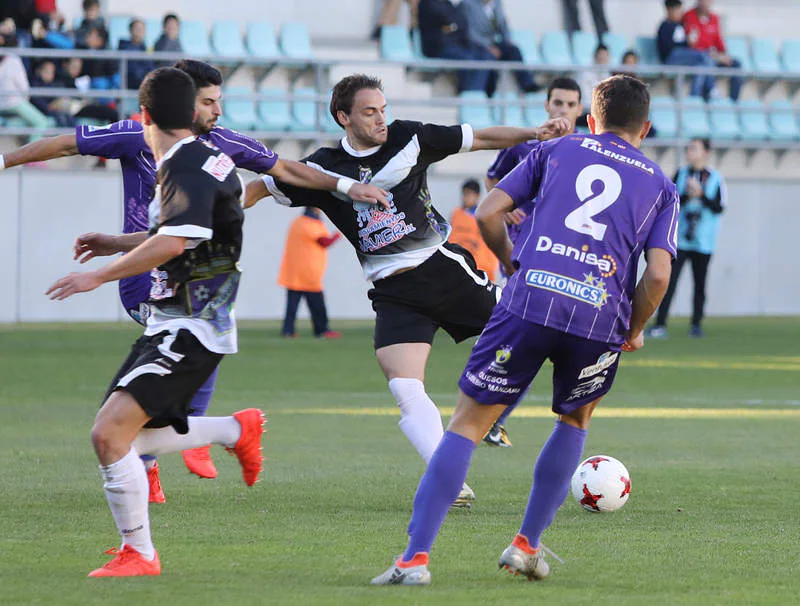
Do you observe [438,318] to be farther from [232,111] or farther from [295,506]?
[232,111]

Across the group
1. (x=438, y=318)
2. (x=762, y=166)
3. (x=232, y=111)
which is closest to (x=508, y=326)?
(x=438, y=318)

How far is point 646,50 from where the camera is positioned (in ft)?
96.0

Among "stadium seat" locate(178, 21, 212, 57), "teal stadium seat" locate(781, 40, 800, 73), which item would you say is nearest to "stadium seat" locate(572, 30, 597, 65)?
"teal stadium seat" locate(781, 40, 800, 73)

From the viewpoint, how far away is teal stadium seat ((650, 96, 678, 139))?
1060 inches

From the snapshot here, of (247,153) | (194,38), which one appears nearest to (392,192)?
(247,153)

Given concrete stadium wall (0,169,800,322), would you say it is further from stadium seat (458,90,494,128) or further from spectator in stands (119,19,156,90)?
spectator in stands (119,19,156,90)

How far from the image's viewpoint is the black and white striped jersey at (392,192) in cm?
748

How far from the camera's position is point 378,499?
780cm

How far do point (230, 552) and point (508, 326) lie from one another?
152 cm

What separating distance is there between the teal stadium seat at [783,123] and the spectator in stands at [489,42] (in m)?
4.73

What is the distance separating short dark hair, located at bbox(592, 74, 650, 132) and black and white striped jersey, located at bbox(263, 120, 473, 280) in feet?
6.09

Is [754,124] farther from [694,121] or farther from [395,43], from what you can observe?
[395,43]

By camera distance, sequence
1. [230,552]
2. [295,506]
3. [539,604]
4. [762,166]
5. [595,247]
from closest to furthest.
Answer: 1. [539,604]
2. [595,247]
3. [230,552]
4. [295,506]
5. [762,166]

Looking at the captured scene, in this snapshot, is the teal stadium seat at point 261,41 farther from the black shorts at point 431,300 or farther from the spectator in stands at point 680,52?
the black shorts at point 431,300
